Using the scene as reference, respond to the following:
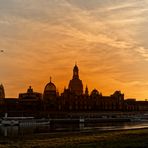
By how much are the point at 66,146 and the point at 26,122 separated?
87.6m

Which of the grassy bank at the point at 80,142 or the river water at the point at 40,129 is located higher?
the river water at the point at 40,129

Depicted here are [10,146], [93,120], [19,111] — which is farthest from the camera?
[19,111]

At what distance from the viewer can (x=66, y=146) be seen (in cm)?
4300

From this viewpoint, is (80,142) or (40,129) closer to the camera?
(80,142)

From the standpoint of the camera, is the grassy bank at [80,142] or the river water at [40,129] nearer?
the grassy bank at [80,142]

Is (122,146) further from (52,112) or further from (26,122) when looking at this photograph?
(52,112)

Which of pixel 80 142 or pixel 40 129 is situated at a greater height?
pixel 40 129

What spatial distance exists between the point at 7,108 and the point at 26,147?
503 feet

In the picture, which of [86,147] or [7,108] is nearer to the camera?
[86,147]

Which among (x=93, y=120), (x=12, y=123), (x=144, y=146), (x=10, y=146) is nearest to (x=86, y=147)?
(x=144, y=146)

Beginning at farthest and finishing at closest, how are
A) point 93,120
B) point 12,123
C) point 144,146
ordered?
point 93,120
point 12,123
point 144,146

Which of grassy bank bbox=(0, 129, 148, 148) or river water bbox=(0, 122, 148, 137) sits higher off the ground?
river water bbox=(0, 122, 148, 137)

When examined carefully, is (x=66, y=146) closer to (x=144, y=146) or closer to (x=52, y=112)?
(x=144, y=146)

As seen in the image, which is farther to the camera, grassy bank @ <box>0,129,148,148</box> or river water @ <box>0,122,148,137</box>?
river water @ <box>0,122,148,137</box>
